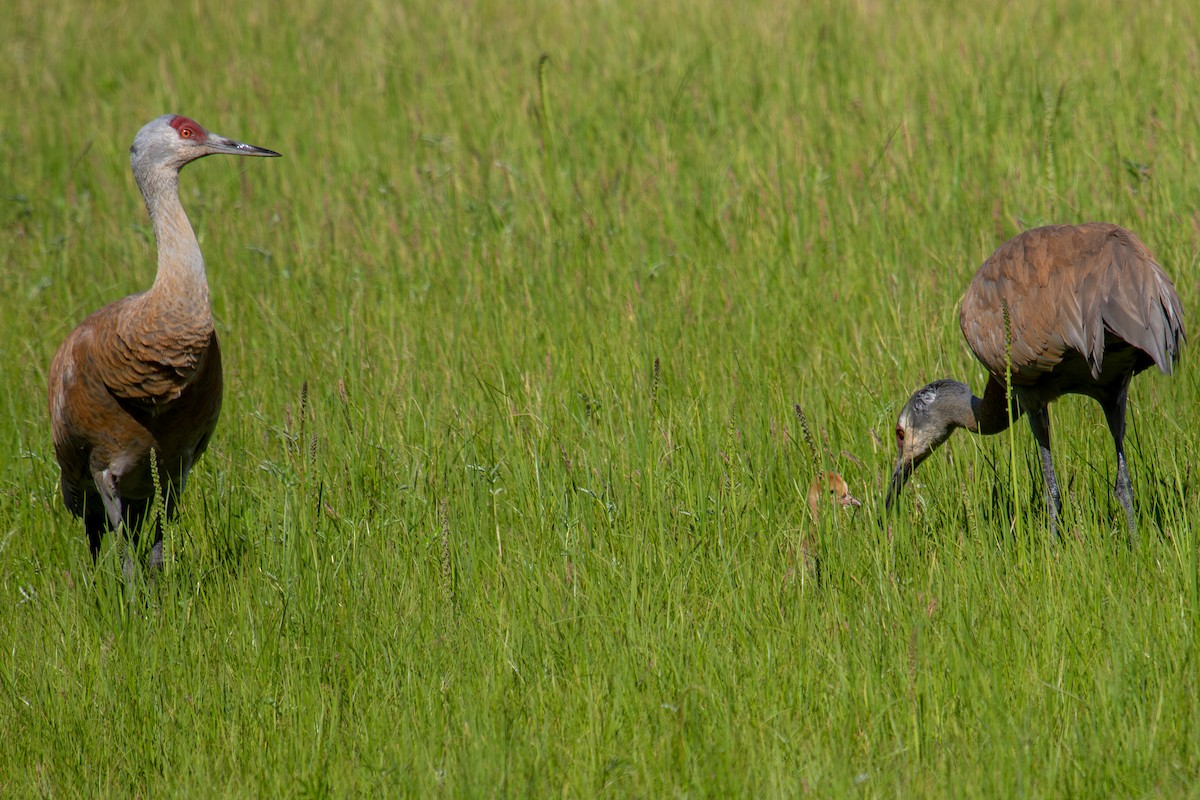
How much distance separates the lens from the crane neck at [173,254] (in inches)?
182

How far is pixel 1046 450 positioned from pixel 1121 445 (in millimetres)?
269

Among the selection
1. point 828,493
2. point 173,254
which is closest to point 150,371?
point 173,254

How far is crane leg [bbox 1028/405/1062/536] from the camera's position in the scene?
14.7 feet

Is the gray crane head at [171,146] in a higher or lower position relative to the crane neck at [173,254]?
higher

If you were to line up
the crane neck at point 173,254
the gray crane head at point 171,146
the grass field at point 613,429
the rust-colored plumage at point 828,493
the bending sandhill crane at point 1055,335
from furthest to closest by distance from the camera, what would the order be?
the gray crane head at point 171,146, the crane neck at point 173,254, the rust-colored plumage at point 828,493, the bending sandhill crane at point 1055,335, the grass field at point 613,429

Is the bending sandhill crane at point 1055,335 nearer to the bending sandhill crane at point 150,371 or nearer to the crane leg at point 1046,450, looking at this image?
the crane leg at point 1046,450

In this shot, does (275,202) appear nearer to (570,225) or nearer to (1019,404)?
(570,225)

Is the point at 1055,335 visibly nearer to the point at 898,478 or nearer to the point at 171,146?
the point at 898,478

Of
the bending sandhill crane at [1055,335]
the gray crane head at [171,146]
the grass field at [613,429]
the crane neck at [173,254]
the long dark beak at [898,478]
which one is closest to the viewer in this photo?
the grass field at [613,429]

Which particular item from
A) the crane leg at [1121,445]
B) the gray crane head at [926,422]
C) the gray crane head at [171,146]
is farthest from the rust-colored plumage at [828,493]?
the gray crane head at [171,146]

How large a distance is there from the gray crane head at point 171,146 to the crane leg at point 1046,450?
10.0ft

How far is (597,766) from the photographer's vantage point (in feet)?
10.5

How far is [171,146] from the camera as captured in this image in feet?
16.0

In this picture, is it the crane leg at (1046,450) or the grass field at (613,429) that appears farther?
the crane leg at (1046,450)
